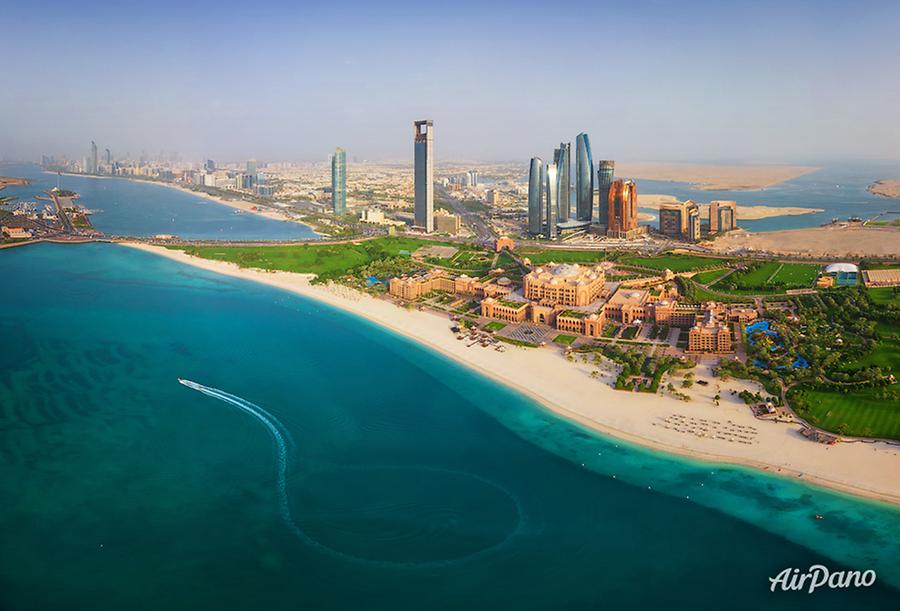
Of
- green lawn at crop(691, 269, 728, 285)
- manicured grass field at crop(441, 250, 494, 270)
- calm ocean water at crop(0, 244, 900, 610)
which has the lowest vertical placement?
calm ocean water at crop(0, 244, 900, 610)

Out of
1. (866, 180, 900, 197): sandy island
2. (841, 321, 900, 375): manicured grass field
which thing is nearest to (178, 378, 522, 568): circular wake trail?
(841, 321, 900, 375): manicured grass field

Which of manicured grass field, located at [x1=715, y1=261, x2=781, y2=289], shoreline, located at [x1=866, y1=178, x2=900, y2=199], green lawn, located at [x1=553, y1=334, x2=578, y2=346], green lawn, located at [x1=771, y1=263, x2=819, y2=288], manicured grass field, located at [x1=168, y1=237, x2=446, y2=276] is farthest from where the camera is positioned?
shoreline, located at [x1=866, y1=178, x2=900, y2=199]

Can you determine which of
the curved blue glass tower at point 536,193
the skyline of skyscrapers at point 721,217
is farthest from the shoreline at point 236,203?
the skyline of skyscrapers at point 721,217

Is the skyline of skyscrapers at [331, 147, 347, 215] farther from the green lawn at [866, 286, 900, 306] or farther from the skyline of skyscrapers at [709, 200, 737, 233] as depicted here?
the green lawn at [866, 286, 900, 306]

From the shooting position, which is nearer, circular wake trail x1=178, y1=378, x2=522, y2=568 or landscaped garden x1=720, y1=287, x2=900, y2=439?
circular wake trail x1=178, y1=378, x2=522, y2=568

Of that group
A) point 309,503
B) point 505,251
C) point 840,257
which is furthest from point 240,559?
point 840,257

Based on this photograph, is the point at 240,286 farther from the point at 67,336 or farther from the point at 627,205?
the point at 627,205
